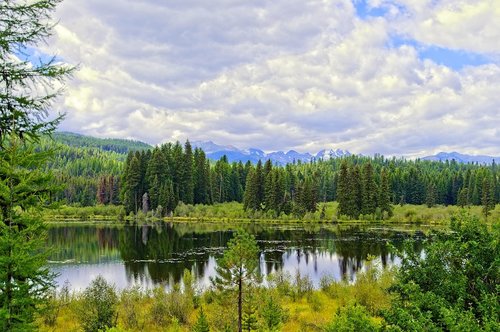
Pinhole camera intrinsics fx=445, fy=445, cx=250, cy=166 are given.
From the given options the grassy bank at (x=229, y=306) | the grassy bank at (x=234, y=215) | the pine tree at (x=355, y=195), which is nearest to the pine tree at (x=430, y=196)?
the grassy bank at (x=234, y=215)

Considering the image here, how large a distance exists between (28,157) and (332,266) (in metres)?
40.3

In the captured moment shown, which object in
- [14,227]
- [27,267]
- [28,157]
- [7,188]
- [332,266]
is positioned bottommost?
[332,266]

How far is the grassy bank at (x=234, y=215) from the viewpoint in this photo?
96.0 m

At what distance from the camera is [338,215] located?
10025 centimetres

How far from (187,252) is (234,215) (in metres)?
49.9

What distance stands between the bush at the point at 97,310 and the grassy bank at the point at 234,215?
78055 mm

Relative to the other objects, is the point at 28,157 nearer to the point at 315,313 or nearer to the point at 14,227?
the point at 14,227

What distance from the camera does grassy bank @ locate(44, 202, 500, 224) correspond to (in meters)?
96.0

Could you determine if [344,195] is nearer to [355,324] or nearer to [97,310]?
[97,310]

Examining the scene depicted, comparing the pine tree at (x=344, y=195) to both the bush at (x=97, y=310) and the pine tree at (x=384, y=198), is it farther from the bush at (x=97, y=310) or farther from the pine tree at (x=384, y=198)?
the bush at (x=97, y=310)

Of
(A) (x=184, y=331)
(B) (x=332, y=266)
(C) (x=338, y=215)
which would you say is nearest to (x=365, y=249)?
(B) (x=332, y=266)

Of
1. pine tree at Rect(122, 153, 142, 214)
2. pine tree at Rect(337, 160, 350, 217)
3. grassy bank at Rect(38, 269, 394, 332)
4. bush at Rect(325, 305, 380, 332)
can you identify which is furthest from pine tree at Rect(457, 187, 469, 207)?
bush at Rect(325, 305, 380, 332)

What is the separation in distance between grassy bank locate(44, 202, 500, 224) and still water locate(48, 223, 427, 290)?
1853 cm

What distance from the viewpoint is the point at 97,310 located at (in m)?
21.6
